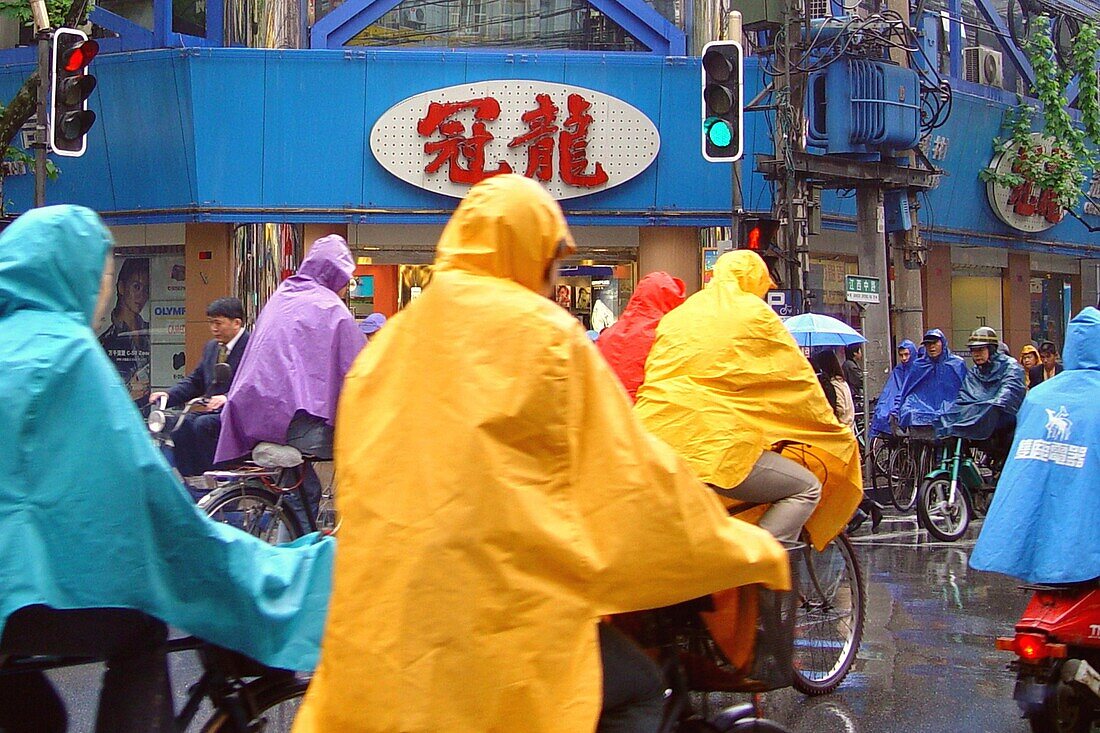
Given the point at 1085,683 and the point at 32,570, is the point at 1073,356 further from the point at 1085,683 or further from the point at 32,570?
the point at 32,570

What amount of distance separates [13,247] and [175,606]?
0.94m

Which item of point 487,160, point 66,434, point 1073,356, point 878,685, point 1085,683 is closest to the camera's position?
point 66,434

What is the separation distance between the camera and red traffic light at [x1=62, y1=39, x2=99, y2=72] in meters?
12.6

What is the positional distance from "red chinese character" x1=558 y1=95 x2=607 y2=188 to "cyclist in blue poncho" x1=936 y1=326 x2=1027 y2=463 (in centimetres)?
738

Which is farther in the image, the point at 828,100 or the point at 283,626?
the point at 828,100

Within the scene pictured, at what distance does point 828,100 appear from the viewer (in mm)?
19516

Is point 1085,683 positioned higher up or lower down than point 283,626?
lower down

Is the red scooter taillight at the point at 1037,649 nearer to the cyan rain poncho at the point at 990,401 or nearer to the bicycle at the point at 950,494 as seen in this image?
the bicycle at the point at 950,494

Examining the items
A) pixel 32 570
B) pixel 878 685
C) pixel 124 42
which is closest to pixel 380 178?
pixel 124 42

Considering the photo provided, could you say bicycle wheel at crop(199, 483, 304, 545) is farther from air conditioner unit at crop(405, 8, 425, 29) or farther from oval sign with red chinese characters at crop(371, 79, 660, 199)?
air conditioner unit at crop(405, 8, 425, 29)

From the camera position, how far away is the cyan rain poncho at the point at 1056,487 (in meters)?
5.24

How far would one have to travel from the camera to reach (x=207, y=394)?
26.9 ft

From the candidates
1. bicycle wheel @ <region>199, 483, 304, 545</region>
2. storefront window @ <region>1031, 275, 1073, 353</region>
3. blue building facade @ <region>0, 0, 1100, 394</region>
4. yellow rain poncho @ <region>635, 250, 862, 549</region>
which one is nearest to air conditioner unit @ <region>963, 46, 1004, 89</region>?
storefront window @ <region>1031, 275, 1073, 353</region>

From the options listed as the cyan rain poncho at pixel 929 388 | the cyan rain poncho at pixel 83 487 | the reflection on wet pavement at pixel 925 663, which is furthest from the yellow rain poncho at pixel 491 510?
the cyan rain poncho at pixel 929 388
